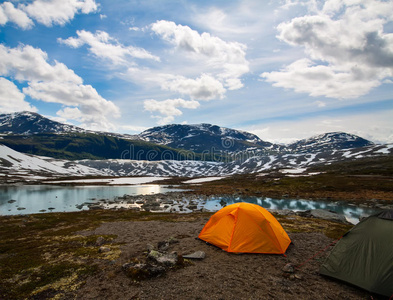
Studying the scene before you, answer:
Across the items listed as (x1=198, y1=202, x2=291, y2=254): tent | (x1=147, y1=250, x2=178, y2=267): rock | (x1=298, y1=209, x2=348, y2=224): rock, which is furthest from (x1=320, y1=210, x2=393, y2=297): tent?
(x1=298, y1=209, x2=348, y2=224): rock

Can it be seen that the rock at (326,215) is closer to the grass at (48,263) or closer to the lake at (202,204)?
the lake at (202,204)

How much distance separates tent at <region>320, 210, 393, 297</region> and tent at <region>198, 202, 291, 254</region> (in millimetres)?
3632

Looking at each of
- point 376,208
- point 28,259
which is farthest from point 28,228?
point 376,208

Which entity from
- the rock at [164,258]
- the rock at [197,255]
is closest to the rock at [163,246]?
the rock at [164,258]

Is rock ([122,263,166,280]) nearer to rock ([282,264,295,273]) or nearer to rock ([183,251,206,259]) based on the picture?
rock ([183,251,206,259])

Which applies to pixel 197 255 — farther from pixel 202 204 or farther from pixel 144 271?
pixel 202 204

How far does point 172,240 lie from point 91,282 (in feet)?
25.5

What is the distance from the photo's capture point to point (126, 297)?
9102 millimetres

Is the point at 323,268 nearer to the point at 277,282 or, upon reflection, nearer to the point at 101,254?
the point at 277,282

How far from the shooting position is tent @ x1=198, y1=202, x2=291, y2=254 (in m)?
14.5

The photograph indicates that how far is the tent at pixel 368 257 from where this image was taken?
9414 millimetres

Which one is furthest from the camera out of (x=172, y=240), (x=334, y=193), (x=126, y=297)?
(x=334, y=193)

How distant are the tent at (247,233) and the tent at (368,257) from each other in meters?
3.63

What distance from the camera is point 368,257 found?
1034 cm
